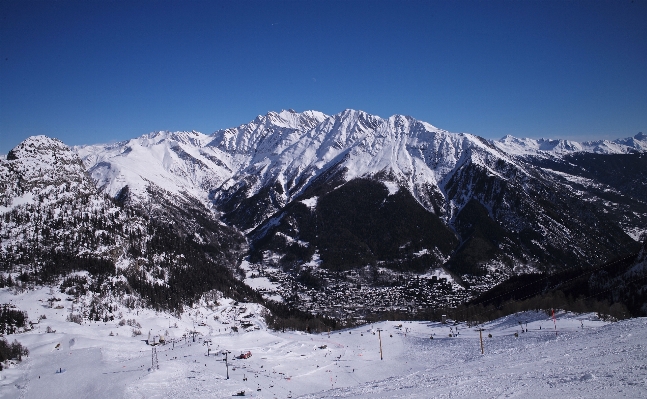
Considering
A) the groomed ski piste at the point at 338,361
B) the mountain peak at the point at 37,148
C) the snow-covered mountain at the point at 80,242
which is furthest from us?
the mountain peak at the point at 37,148

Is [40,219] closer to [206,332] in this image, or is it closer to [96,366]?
[206,332]

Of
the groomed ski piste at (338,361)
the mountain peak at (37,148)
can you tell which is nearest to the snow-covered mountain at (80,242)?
the mountain peak at (37,148)

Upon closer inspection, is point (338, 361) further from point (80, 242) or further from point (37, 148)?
point (37, 148)

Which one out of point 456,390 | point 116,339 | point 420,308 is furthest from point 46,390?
point 420,308

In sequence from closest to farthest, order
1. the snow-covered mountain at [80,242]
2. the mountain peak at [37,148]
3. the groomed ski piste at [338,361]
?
the groomed ski piste at [338,361], the snow-covered mountain at [80,242], the mountain peak at [37,148]

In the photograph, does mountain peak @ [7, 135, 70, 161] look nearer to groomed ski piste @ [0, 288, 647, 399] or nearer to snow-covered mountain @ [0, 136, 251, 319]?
snow-covered mountain @ [0, 136, 251, 319]

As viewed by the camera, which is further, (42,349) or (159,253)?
(159,253)

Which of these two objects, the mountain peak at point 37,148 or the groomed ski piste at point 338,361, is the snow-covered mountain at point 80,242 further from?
the groomed ski piste at point 338,361

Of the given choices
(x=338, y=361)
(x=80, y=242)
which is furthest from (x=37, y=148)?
(x=338, y=361)
